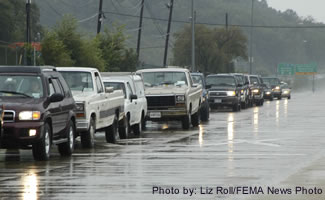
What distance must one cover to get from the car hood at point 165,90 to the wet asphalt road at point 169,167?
4074 mm

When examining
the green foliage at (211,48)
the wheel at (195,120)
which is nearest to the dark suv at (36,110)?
the wheel at (195,120)

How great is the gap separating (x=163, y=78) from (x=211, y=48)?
6302cm

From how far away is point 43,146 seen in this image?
1867 centimetres

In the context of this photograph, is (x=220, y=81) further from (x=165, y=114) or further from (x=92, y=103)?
(x=92, y=103)

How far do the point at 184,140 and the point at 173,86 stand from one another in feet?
23.7

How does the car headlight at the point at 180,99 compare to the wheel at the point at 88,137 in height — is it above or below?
above

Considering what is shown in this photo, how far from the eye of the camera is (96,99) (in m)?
22.7

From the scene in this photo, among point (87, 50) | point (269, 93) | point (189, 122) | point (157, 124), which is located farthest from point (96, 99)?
point (269, 93)

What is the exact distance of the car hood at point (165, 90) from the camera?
31.5 metres

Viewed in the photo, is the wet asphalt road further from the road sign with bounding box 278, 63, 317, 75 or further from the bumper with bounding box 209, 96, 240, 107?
the road sign with bounding box 278, 63, 317, 75

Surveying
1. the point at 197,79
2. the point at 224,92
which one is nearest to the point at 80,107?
the point at 197,79

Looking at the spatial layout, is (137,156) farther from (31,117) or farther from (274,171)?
(274,171)

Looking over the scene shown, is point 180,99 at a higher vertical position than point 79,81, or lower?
lower

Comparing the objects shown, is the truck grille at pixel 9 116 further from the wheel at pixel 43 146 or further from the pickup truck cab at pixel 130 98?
the pickup truck cab at pixel 130 98
